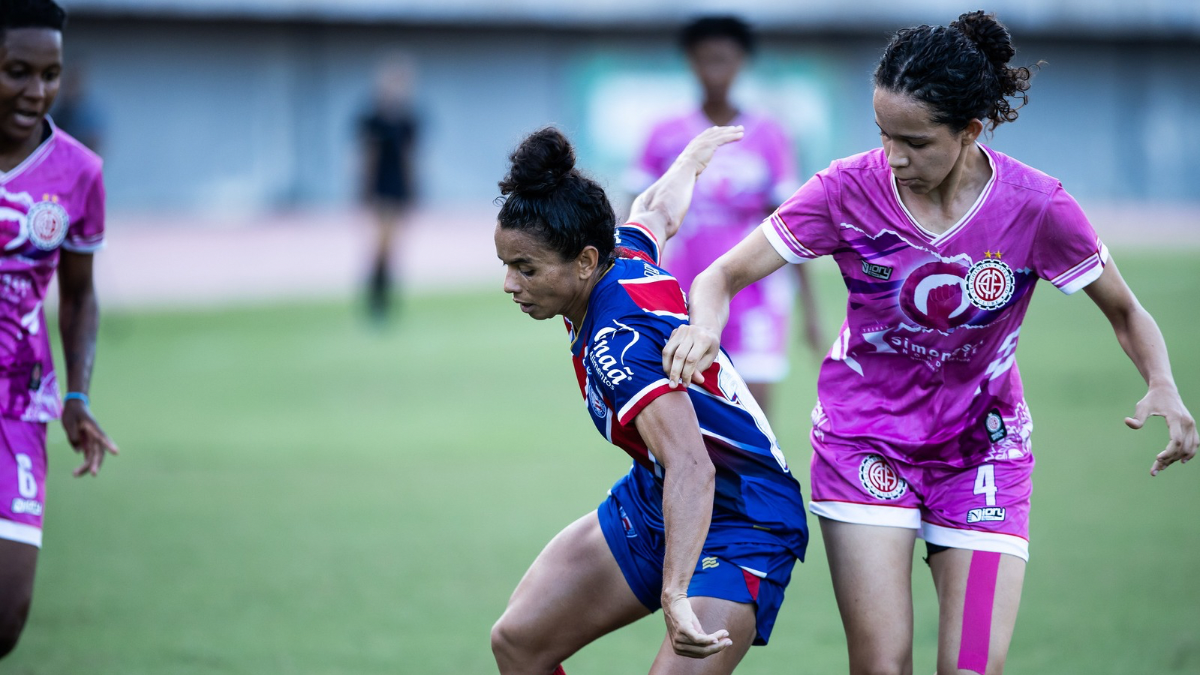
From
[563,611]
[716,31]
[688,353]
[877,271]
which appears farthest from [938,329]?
[716,31]

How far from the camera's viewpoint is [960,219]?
3.46 metres

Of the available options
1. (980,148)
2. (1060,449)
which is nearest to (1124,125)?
(1060,449)

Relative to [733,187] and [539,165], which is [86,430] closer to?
[539,165]

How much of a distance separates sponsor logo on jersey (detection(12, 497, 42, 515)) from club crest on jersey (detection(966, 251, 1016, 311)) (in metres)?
2.90

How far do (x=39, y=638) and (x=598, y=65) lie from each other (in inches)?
1009

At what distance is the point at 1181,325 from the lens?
1407 cm

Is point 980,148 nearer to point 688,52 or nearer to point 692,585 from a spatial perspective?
point 692,585

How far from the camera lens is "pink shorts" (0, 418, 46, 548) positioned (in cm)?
385

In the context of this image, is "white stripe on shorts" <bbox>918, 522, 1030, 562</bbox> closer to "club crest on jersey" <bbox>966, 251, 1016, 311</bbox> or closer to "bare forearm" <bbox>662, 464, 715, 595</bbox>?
"club crest on jersey" <bbox>966, 251, 1016, 311</bbox>

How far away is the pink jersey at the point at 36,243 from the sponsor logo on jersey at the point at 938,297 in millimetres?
2674

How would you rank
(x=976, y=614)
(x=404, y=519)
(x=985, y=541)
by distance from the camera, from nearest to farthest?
(x=976, y=614), (x=985, y=541), (x=404, y=519)

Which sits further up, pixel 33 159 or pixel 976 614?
pixel 33 159

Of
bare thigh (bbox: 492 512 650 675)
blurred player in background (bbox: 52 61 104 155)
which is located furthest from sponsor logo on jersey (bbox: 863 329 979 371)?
blurred player in background (bbox: 52 61 104 155)

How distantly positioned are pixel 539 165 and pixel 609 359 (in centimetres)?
58
